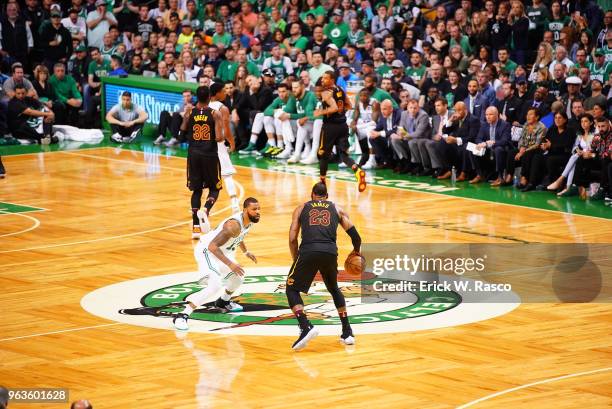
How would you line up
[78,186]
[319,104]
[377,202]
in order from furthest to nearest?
1. [319,104]
2. [78,186]
3. [377,202]

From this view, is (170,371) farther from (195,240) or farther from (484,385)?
(195,240)

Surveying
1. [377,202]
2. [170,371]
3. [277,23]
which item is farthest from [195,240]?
[277,23]

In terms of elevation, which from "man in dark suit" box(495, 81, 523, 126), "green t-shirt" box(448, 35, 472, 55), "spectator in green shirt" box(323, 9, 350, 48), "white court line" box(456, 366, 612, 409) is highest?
"spectator in green shirt" box(323, 9, 350, 48)

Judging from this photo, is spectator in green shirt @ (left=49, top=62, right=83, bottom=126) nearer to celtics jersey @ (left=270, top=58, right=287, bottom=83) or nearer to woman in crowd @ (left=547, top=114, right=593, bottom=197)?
celtics jersey @ (left=270, top=58, right=287, bottom=83)

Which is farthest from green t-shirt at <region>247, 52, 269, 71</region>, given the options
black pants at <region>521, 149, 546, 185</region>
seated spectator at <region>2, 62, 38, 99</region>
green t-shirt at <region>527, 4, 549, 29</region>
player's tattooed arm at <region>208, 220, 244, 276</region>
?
player's tattooed arm at <region>208, 220, 244, 276</region>

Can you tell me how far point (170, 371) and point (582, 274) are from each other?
260 inches

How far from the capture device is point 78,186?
23.9m

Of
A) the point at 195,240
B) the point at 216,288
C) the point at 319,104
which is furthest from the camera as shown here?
the point at 319,104

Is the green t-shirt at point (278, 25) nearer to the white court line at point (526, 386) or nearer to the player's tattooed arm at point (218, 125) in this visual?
the player's tattooed arm at point (218, 125)

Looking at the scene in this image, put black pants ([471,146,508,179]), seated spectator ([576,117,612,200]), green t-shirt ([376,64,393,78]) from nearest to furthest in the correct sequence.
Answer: seated spectator ([576,117,612,200]) < black pants ([471,146,508,179]) < green t-shirt ([376,64,393,78])

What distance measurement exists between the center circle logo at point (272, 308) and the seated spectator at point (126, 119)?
541 inches

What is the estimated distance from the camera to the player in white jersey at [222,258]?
13.4m

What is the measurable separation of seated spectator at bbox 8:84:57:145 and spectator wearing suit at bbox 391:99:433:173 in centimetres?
915

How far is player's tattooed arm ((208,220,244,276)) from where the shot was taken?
1325 centimetres
